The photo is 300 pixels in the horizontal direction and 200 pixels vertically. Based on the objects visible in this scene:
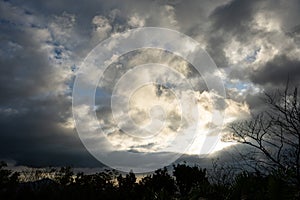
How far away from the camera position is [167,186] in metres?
49.7

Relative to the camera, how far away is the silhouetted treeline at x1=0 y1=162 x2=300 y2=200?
37.0 ft

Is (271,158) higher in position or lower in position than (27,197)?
higher

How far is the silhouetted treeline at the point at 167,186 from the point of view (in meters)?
11.3

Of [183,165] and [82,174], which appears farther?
[183,165]

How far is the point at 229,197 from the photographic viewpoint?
39.8ft

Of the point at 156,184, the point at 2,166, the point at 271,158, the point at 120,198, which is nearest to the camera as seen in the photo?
the point at 271,158

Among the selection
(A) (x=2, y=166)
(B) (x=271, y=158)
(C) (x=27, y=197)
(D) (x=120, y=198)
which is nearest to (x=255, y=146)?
(B) (x=271, y=158)

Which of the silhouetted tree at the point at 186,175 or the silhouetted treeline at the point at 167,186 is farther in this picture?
the silhouetted tree at the point at 186,175

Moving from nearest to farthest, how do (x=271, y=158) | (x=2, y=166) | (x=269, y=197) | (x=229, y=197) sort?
(x=269, y=197) → (x=229, y=197) → (x=271, y=158) → (x=2, y=166)

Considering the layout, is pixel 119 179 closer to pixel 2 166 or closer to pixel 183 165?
pixel 183 165

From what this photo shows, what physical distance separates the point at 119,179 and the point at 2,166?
15.6m

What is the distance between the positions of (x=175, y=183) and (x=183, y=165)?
3289mm

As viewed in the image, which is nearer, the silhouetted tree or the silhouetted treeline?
the silhouetted treeline

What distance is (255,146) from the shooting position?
2031 centimetres
